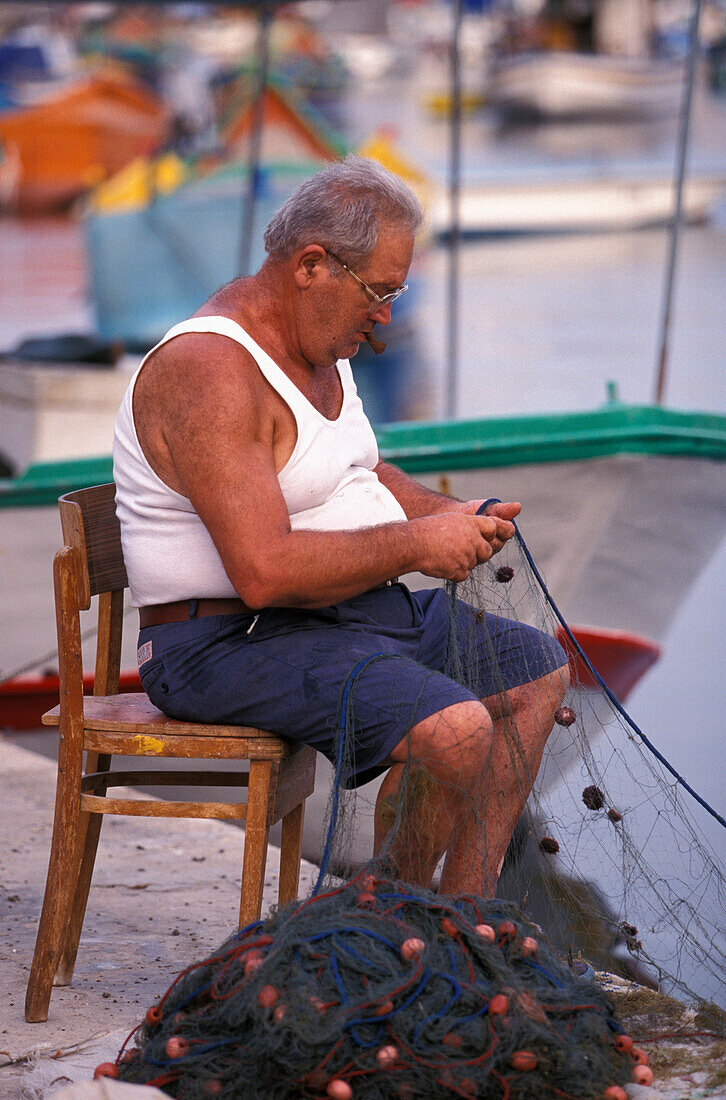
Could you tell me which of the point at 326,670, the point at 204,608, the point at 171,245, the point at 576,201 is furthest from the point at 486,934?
the point at 576,201

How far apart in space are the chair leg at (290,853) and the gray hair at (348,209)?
1013mm

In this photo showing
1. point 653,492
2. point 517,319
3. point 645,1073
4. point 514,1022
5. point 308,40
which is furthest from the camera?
point 308,40

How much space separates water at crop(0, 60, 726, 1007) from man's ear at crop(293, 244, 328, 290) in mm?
1223

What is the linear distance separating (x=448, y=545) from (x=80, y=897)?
2.97 feet

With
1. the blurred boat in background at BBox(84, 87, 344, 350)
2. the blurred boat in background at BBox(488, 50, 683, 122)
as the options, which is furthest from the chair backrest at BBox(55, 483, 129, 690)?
the blurred boat in background at BBox(488, 50, 683, 122)

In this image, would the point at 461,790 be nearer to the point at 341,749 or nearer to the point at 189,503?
the point at 341,749

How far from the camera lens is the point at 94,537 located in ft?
7.09

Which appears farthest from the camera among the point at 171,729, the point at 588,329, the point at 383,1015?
the point at 588,329

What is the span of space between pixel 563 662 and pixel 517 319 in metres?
11.4

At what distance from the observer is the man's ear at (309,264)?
199 cm

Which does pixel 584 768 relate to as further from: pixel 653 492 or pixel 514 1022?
pixel 653 492

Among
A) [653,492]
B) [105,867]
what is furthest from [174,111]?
[105,867]

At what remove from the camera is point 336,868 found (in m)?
1.91

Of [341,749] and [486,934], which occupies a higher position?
[341,749]
